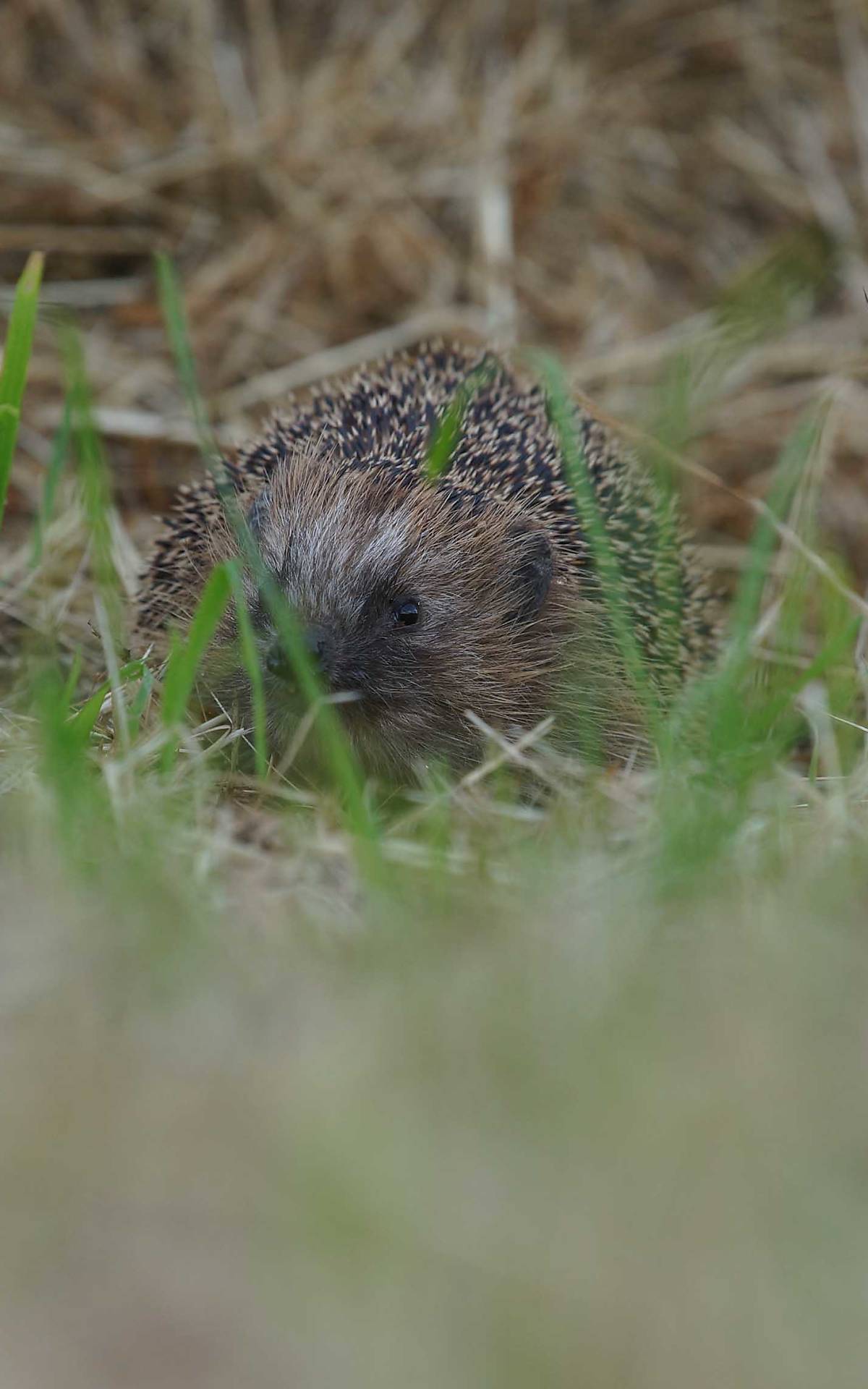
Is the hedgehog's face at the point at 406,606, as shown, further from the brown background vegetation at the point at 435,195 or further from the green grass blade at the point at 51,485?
the brown background vegetation at the point at 435,195

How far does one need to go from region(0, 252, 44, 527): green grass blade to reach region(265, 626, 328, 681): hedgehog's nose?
0.69m

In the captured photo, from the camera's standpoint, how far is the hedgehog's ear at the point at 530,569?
379cm

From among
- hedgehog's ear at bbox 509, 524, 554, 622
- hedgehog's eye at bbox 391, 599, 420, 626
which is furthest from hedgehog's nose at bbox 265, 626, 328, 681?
hedgehog's ear at bbox 509, 524, 554, 622

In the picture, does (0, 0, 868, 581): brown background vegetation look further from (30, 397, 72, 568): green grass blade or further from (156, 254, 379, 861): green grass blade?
(156, 254, 379, 861): green grass blade

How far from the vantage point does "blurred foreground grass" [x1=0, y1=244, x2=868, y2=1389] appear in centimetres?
164

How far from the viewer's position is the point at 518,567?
3812 millimetres

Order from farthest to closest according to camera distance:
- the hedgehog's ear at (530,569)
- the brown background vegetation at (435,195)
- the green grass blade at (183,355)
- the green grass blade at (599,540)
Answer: the brown background vegetation at (435,195)
the hedgehog's ear at (530,569)
the green grass blade at (183,355)
the green grass blade at (599,540)

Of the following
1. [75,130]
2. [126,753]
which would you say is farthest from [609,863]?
[75,130]

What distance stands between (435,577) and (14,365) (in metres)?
1.12

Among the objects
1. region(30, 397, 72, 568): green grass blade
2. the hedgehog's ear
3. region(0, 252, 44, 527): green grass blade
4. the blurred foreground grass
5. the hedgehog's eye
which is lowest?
the blurred foreground grass

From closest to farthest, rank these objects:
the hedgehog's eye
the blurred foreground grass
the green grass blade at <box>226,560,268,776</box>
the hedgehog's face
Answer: the blurred foreground grass → the green grass blade at <box>226,560,268,776</box> → the hedgehog's face → the hedgehog's eye

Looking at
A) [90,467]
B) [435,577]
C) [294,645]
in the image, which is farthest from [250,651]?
[435,577]

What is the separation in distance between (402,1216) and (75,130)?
513 cm

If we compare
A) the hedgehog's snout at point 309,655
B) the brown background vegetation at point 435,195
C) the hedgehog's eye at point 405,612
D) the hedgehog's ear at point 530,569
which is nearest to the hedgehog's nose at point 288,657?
the hedgehog's snout at point 309,655
